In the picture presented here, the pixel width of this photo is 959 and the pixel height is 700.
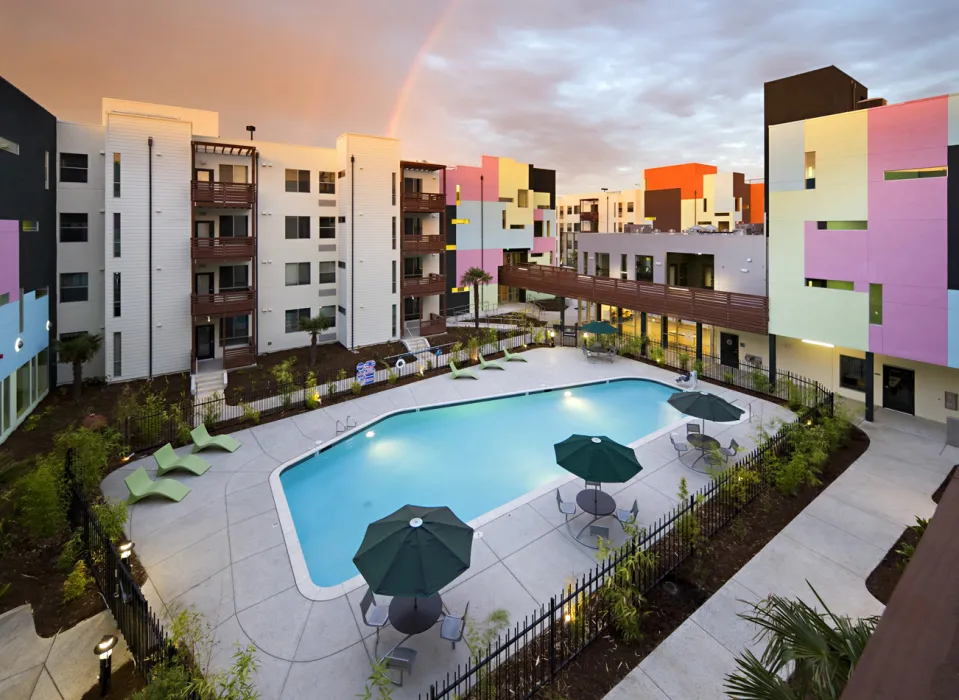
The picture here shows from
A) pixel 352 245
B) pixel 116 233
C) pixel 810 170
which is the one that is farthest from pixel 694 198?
pixel 116 233

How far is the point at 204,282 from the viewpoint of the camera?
26.0 m

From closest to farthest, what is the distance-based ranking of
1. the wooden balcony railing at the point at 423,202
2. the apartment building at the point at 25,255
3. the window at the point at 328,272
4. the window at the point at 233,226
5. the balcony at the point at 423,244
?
the apartment building at the point at 25,255, the window at the point at 233,226, the window at the point at 328,272, the wooden balcony railing at the point at 423,202, the balcony at the point at 423,244

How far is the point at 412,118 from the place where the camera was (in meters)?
41.2

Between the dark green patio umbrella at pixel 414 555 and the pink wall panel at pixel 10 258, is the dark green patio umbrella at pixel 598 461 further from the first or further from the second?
the pink wall panel at pixel 10 258

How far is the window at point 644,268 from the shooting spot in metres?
29.8

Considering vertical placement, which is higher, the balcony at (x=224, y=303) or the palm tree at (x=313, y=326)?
the balcony at (x=224, y=303)

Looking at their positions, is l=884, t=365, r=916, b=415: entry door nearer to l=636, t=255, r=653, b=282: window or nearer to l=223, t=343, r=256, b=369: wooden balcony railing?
l=636, t=255, r=653, b=282: window

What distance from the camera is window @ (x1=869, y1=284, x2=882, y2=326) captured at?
1723 cm

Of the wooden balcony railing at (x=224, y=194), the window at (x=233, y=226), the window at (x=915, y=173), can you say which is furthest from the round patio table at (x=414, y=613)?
the window at (x=233, y=226)

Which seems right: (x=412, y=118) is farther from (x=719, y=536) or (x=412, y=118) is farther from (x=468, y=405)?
(x=719, y=536)

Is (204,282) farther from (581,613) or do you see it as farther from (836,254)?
(836,254)

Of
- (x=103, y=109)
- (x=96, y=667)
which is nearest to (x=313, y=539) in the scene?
(x=96, y=667)

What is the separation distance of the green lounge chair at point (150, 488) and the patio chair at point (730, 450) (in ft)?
52.3

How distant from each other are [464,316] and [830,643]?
1343 inches
